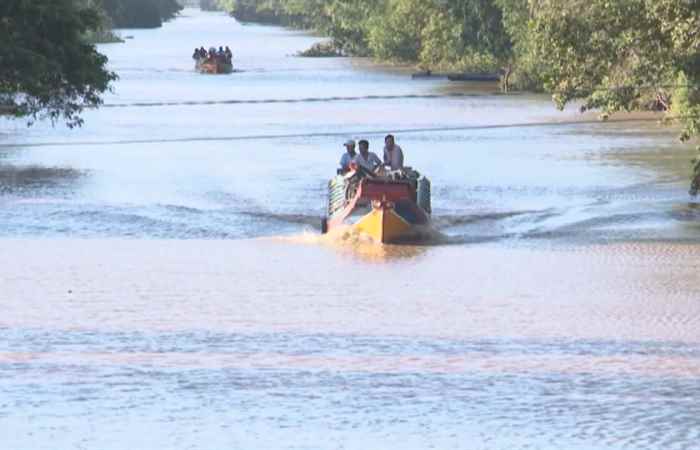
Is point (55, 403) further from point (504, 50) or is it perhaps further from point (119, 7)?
point (119, 7)

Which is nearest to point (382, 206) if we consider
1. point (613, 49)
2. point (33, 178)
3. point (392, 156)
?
point (392, 156)

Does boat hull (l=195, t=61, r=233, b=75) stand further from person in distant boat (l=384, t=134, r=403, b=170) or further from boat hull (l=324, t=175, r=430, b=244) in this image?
boat hull (l=324, t=175, r=430, b=244)

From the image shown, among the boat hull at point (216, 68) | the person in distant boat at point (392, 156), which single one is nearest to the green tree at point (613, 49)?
the person in distant boat at point (392, 156)

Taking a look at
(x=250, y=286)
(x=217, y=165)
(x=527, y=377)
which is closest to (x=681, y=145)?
(x=217, y=165)

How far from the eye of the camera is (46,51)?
111 feet

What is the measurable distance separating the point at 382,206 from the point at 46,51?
9016mm

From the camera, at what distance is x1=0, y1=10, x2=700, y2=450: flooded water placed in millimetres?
14680

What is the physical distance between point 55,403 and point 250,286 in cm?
855

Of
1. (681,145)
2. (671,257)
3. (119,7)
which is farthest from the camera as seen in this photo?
(119,7)

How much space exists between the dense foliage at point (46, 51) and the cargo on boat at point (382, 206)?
7.34m

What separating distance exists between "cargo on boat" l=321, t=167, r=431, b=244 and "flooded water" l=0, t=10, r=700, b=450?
371 mm

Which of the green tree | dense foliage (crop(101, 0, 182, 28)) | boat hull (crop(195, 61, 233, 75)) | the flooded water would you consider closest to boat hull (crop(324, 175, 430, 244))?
the flooded water

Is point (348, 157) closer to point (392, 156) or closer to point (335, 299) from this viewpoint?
point (392, 156)

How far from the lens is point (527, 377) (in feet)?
54.8
